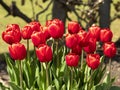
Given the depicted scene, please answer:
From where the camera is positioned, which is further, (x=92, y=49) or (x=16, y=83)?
(x=16, y=83)

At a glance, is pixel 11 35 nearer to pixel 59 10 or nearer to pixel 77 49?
pixel 77 49

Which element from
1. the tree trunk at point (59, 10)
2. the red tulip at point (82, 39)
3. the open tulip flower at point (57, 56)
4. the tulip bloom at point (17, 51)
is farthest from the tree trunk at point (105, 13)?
the tulip bloom at point (17, 51)

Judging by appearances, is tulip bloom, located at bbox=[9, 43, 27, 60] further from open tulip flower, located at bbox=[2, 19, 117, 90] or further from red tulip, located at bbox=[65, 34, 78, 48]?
red tulip, located at bbox=[65, 34, 78, 48]

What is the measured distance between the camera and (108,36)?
3.77 m

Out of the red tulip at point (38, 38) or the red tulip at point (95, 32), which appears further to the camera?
the red tulip at point (95, 32)

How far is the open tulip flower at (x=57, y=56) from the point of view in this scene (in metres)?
3.52

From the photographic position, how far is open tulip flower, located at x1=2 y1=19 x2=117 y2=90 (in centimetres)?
352

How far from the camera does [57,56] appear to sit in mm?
3811

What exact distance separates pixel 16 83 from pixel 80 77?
0.62 m

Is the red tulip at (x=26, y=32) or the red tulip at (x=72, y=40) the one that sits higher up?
the red tulip at (x=26, y=32)

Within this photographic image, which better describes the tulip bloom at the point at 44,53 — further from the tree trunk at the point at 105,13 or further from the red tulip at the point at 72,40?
the tree trunk at the point at 105,13

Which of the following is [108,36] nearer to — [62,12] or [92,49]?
[92,49]

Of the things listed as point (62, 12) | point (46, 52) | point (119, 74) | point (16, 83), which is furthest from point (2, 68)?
point (46, 52)

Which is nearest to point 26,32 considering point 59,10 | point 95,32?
point 95,32
